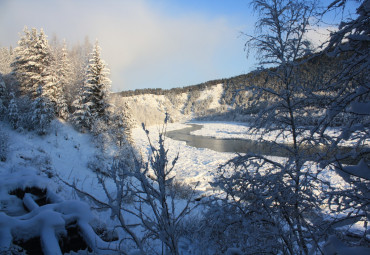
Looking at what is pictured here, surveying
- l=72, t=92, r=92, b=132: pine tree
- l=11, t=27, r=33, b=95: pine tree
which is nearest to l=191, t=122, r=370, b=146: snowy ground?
l=72, t=92, r=92, b=132: pine tree

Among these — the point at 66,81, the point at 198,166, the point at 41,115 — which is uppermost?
the point at 66,81

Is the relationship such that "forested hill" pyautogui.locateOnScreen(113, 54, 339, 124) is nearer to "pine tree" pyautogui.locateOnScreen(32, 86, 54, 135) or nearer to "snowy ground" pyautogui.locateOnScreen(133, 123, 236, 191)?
"snowy ground" pyautogui.locateOnScreen(133, 123, 236, 191)

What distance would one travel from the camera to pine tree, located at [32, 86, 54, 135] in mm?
14000

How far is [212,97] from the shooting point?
429ft

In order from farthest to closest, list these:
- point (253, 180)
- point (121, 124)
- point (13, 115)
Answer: point (121, 124), point (13, 115), point (253, 180)

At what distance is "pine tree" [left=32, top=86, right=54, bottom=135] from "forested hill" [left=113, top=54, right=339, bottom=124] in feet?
22.3

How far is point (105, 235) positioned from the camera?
422 centimetres

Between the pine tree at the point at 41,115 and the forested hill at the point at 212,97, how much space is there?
267 inches

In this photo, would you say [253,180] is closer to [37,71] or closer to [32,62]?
[32,62]

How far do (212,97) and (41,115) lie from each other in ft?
399

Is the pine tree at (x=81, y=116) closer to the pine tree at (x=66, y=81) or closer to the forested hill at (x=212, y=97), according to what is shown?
the forested hill at (x=212, y=97)

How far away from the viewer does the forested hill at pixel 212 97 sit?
12.0ft

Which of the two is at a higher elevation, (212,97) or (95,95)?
(212,97)

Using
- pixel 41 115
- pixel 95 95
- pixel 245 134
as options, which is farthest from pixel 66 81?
pixel 245 134
